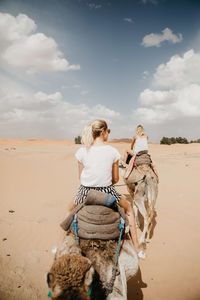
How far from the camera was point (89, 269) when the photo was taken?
5.03ft

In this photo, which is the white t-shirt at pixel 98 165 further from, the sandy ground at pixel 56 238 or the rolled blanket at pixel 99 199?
the sandy ground at pixel 56 238

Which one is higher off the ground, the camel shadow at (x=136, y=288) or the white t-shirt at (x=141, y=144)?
the white t-shirt at (x=141, y=144)

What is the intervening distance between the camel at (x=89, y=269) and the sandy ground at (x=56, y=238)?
5.53 feet

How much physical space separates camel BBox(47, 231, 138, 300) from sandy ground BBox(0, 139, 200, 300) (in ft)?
5.53

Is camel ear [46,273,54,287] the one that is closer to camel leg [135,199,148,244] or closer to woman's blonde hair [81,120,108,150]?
woman's blonde hair [81,120,108,150]

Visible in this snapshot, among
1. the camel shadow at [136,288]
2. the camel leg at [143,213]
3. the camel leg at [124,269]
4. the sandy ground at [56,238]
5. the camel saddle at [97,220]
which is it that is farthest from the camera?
the camel leg at [143,213]

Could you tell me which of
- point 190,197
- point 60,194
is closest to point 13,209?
point 60,194

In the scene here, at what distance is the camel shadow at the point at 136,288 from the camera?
3245 millimetres

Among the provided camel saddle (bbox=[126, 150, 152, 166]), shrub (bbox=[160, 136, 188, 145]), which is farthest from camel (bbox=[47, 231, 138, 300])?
shrub (bbox=[160, 136, 188, 145])

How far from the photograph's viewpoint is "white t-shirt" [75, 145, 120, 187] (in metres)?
2.57

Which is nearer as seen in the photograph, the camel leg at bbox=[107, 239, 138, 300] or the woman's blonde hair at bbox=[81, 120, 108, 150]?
the camel leg at bbox=[107, 239, 138, 300]

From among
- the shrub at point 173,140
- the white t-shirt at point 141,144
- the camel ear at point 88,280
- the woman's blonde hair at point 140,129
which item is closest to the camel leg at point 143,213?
the white t-shirt at point 141,144

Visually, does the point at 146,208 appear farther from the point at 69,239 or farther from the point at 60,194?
the point at 60,194

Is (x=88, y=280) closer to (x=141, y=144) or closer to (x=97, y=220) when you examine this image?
(x=97, y=220)
